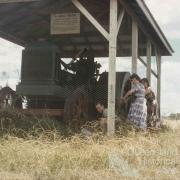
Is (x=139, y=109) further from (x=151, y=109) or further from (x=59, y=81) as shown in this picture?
(x=59, y=81)

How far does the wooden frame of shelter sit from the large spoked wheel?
48.2 inches

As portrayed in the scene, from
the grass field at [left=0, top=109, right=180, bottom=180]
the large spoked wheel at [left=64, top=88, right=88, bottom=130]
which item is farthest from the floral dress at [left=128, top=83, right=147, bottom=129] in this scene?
the grass field at [left=0, top=109, right=180, bottom=180]

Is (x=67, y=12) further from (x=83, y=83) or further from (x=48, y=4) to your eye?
(x=83, y=83)

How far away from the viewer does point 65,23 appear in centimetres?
1366

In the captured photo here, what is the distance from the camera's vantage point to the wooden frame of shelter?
11.3 metres

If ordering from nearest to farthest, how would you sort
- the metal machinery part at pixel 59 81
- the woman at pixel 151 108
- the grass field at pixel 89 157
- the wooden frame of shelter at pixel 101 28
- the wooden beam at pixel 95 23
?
1. the grass field at pixel 89 157
2. the wooden beam at pixel 95 23
3. the wooden frame of shelter at pixel 101 28
4. the metal machinery part at pixel 59 81
5. the woman at pixel 151 108

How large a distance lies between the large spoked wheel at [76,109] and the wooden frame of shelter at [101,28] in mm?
1225

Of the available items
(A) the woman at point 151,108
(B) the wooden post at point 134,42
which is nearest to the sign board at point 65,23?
(B) the wooden post at point 134,42

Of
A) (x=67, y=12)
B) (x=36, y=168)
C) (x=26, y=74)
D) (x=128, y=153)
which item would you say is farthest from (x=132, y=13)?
(x=36, y=168)

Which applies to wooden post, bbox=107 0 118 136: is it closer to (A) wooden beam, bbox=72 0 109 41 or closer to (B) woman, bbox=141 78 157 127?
(A) wooden beam, bbox=72 0 109 41

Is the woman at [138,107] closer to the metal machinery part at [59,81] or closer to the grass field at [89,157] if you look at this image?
the metal machinery part at [59,81]

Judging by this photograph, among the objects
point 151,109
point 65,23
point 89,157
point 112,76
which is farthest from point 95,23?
point 151,109

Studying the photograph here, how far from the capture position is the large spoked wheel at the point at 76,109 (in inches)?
472

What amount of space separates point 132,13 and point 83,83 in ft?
7.02
